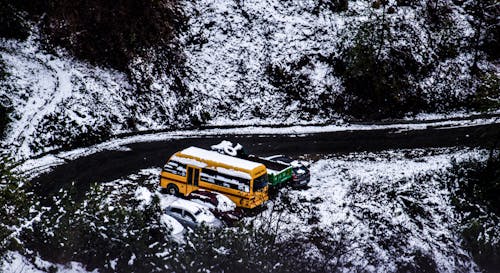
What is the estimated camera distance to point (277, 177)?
29.6 m

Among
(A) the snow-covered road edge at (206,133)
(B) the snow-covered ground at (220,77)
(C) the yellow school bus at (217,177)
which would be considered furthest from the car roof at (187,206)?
(B) the snow-covered ground at (220,77)

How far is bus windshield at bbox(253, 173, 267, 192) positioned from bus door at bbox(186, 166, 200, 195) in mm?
3159

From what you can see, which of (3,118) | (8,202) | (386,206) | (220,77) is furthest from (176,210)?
(220,77)

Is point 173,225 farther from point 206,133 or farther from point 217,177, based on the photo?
point 206,133

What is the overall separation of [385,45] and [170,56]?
60.6 feet

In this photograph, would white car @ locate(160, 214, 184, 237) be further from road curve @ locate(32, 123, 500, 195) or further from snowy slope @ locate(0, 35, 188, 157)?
snowy slope @ locate(0, 35, 188, 157)

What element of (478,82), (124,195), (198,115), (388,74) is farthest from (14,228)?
(478,82)

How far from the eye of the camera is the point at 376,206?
3005 cm

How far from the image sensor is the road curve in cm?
3000

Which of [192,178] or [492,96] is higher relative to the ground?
[492,96]

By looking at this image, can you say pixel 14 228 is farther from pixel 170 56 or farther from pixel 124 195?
pixel 170 56

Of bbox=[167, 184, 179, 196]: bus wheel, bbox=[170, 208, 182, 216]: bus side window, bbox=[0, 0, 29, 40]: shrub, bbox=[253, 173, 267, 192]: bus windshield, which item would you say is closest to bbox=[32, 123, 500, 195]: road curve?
bbox=[167, 184, 179, 196]: bus wheel

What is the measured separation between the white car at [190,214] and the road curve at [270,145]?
20.4 feet

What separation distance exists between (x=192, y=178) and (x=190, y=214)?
3.55 metres
